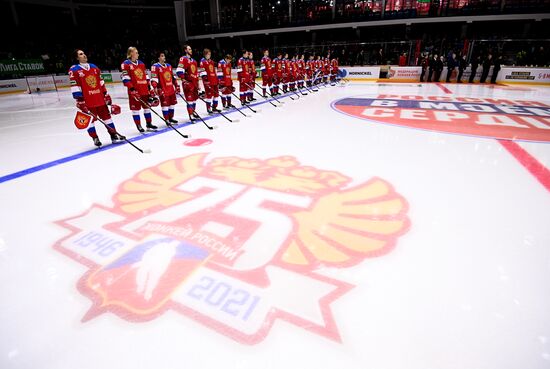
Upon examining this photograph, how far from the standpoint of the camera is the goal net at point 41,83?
15906 mm

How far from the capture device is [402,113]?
8062 mm

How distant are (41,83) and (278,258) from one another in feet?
66.6

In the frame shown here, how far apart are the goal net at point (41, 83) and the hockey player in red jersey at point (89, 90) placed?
48.0 feet

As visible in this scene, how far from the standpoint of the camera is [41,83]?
16.4 meters

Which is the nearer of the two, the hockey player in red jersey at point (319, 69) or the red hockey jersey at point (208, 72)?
the red hockey jersey at point (208, 72)

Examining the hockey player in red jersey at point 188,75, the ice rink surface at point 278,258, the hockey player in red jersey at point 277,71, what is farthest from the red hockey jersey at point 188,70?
the hockey player in red jersey at point 277,71

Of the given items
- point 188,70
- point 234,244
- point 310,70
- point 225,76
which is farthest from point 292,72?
point 234,244

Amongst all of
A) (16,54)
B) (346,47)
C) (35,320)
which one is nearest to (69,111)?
(35,320)

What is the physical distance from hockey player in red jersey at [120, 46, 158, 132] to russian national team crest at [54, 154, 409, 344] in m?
2.96

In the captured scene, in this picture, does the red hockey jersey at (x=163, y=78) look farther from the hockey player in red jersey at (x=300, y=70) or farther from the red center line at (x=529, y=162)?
the hockey player in red jersey at (x=300, y=70)

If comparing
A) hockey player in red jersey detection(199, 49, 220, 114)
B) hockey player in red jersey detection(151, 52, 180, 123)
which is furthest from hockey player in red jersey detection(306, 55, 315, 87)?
hockey player in red jersey detection(151, 52, 180, 123)

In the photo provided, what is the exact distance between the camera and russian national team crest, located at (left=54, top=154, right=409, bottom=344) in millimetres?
1838

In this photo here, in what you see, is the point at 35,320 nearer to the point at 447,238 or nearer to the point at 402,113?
the point at 447,238

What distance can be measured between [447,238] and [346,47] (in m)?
20.9
